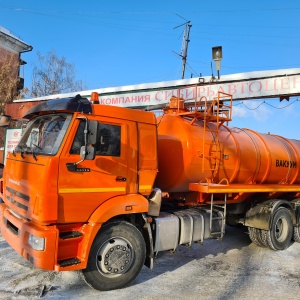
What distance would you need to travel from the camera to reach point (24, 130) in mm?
5523

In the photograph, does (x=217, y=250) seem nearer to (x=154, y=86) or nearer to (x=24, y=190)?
(x=24, y=190)

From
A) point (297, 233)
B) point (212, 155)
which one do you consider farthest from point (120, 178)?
point (297, 233)

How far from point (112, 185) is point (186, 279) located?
2.05 meters

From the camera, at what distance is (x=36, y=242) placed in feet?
13.7

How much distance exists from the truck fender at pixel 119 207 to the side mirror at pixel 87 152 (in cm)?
82

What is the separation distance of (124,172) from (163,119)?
212cm

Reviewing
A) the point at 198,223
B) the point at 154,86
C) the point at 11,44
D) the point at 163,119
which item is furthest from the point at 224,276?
the point at 11,44

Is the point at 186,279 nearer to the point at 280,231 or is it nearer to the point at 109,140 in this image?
the point at 109,140

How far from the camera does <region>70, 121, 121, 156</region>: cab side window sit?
14.8 ft

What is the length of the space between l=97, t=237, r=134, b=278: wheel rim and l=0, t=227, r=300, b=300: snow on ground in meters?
0.30

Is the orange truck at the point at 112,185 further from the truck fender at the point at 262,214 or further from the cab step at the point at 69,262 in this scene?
the truck fender at the point at 262,214

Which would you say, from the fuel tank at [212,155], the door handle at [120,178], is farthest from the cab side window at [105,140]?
the fuel tank at [212,155]

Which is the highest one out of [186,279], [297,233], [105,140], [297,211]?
[105,140]

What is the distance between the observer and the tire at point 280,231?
726 centimetres
